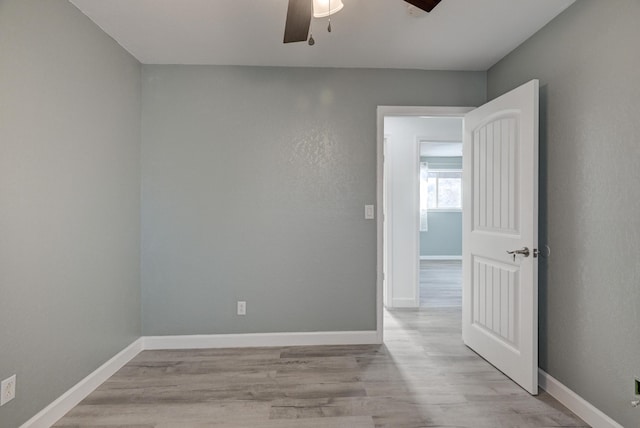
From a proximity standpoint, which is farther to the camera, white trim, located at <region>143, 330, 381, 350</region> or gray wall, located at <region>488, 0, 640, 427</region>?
white trim, located at <region>143, 330, 381, 350</region>

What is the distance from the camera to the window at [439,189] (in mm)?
8273

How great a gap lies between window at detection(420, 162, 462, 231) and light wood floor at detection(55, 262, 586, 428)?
559 centimetres

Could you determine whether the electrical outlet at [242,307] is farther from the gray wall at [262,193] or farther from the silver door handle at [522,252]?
the silver door handle at [522,252]

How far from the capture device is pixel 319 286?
3.10 meters

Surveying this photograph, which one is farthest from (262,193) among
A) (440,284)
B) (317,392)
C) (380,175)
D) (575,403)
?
(440,284)

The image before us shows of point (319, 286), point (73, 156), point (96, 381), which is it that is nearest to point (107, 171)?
point (73, 156)

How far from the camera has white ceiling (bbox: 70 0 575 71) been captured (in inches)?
84.1

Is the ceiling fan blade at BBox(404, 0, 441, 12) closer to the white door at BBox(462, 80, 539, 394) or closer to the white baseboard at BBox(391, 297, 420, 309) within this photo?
the white door at BBox(462, 80, 539, 394)

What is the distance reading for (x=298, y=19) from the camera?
5.44 ft

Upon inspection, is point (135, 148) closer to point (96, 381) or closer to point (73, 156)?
point (73, 156)

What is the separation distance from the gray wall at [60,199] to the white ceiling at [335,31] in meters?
0.29

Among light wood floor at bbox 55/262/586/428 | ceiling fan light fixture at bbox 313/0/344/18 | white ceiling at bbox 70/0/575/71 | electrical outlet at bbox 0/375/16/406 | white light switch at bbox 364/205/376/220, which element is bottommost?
light wood floor at bbox 55/262/586/428

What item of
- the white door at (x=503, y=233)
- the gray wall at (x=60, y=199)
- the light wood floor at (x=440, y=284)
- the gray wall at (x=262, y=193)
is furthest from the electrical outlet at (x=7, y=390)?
the light wood floor at (x=440, y=284)

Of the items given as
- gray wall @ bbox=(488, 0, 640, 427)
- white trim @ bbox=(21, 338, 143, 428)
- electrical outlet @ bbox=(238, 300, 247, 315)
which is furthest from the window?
white trim @ bbox=(21, 338, 143, 428)
